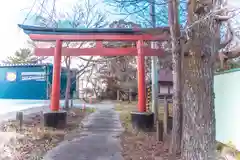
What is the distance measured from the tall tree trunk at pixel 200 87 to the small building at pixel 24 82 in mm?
21462

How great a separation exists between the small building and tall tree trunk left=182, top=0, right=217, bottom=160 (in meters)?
21.5

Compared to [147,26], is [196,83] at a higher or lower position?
lower

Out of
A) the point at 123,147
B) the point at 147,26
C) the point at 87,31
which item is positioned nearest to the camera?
the point at 123,147

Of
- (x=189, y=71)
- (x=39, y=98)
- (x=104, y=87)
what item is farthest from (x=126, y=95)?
(x=189, y=71)

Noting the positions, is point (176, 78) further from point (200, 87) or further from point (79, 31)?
point (79, 31)

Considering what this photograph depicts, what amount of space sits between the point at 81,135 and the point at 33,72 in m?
17.3

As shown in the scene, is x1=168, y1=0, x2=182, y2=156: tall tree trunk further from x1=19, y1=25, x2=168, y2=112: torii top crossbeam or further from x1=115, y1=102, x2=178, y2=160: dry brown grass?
x1=19, y1=25, x2=168, y2=112: torii top crossbeam

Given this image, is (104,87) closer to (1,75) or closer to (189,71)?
(1,75)

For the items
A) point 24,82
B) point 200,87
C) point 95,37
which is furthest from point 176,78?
point 24,82

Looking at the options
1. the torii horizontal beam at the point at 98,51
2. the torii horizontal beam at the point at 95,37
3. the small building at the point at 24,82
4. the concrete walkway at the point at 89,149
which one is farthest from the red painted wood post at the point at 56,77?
the small building at the point at 24,82

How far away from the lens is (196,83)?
416 centimetres

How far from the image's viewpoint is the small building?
25.1 m

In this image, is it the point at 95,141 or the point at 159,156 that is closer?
the point at 159,156

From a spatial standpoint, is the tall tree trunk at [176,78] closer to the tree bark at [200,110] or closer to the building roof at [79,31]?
the tree bark at [200,110]
